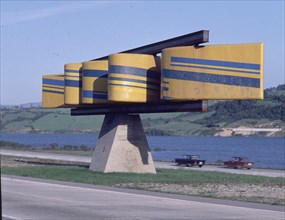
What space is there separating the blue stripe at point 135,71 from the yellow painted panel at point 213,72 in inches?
95.7

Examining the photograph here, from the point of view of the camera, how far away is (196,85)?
113ft

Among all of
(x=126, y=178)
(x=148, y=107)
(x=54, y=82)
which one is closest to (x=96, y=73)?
(x=148, y=107)

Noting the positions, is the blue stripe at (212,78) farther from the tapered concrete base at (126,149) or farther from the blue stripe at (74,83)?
the blue stripe at (74,83)

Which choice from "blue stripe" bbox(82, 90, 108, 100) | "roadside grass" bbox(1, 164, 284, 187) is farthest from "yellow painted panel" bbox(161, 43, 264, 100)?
"blue stripe" bbox(82, 90, 108, 100)

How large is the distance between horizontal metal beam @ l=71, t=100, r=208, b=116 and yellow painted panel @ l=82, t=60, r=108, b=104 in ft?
3.07

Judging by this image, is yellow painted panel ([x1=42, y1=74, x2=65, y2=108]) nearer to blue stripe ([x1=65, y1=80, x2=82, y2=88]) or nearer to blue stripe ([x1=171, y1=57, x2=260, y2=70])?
blue stripe ([x1=65, y1=80, x2=82, y2=88])

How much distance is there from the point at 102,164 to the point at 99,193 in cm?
1294

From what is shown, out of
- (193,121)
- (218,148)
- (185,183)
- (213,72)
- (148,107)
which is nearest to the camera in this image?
(213,72)

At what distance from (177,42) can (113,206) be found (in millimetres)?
15645

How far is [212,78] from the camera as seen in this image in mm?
33875

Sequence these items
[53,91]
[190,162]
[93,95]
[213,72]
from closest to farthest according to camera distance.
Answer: [213,72] < [93,95] < [53,91] < [190,162]

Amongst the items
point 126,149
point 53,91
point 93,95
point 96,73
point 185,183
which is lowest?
point 185,183

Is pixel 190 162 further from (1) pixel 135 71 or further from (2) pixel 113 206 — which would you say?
(2) pixel 113 206

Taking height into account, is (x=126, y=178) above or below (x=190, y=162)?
above
